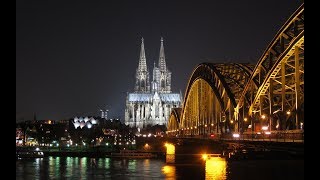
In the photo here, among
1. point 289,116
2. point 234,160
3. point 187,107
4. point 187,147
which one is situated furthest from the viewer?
point 187,107

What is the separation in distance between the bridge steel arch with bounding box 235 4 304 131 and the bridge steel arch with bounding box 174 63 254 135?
12.8m

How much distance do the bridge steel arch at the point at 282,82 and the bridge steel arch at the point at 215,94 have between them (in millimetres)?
12810

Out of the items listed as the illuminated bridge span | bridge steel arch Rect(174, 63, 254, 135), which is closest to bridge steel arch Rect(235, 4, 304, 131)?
the illuminated bridge span

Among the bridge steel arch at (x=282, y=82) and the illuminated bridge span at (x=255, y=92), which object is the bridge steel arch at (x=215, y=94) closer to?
the illuminated bridge span at (x=255, y=92)

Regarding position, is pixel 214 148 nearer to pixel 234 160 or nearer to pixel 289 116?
pixel 234 160

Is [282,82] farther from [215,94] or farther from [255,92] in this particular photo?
[215,94]

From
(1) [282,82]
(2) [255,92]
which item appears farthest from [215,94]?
(1) [282,82]

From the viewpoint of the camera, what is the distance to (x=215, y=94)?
108438 millimetres

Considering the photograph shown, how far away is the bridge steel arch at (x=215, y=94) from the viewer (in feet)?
325
